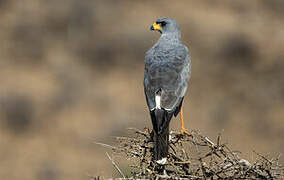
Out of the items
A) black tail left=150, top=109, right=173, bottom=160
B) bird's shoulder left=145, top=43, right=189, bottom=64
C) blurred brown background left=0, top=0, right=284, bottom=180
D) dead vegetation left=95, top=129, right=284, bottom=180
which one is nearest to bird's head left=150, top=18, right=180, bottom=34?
bird's shoulder left=145, top=43, right=189, bottom=64

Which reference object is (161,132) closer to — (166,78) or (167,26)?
(166,78)

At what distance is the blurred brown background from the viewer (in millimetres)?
16359

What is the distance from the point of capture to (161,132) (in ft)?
18.2

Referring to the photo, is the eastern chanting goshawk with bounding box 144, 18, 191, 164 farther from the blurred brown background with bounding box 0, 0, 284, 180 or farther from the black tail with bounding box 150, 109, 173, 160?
the blurred brown background with bounding box 0, 0, 284, 180

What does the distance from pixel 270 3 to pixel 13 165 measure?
1164cm

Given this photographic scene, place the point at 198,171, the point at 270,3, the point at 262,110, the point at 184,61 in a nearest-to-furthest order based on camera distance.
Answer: the point at 198,171 → the point at 184,61 → the point at 262,110 → the point at 270,3

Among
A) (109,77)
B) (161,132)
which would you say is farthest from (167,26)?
(109,77)

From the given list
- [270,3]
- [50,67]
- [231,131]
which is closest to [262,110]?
[231,131]

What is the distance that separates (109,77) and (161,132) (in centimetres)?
1291

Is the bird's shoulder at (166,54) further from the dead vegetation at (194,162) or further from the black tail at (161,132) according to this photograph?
the dead vegetation at (194,162)

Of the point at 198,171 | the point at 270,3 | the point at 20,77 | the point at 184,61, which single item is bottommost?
the point at 198,171

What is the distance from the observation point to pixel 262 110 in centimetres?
1864

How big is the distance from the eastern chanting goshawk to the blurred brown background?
8.66 m

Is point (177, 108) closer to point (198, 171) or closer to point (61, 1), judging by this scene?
point (198, 171)
